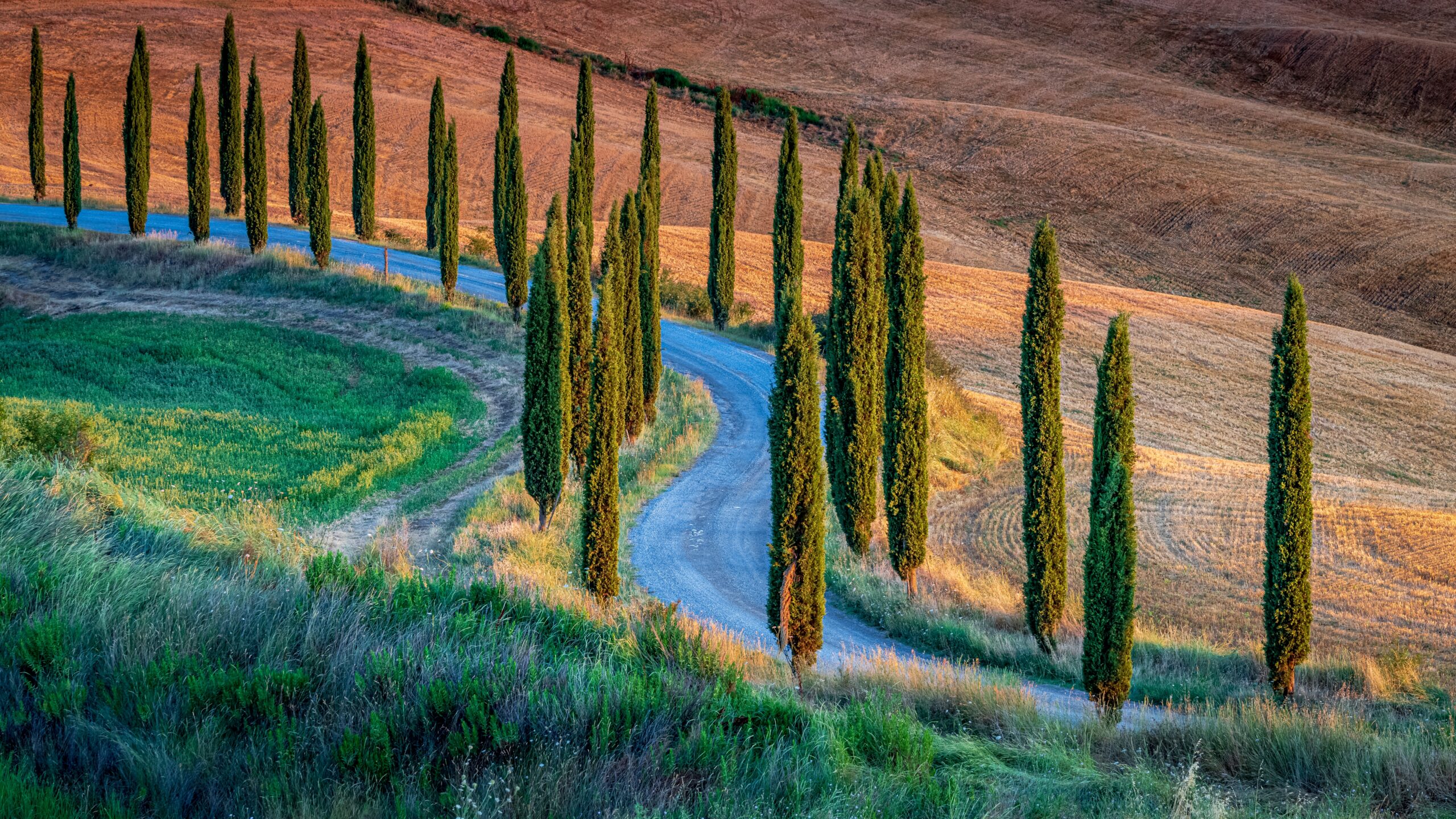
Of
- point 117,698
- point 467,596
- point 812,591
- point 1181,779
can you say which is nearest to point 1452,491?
point 812,591

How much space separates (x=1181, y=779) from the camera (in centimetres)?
943

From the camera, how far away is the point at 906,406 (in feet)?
69.2

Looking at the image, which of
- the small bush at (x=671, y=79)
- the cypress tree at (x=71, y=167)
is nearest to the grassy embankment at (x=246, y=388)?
the cypress tree at (x=71, y=167)

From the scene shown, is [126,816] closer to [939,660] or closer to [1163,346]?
[939,660]

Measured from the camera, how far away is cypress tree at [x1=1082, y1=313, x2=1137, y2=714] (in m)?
15.2

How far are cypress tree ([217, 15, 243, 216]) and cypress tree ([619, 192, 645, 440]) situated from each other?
23663 millimetres

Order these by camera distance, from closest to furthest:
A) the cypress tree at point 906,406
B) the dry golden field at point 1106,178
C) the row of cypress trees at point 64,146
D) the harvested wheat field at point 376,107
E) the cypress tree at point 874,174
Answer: the cypress tree at point 906,406
the dry golden field at point 1106,178
the cypress tree at point 874,174
the row of cypress trees at point 64,146
the harvested wheat field at point 376,107

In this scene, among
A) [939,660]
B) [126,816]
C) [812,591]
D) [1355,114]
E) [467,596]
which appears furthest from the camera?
[1355,114]

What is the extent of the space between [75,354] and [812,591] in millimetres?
28213

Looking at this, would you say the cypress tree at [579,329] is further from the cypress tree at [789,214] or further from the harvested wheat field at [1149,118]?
the harvested wheat field at [1149,118]

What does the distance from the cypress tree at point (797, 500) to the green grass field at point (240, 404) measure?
10129mm

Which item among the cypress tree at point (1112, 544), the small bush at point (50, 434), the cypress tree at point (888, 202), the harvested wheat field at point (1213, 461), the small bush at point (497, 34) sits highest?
the small bush at point (497, 34)

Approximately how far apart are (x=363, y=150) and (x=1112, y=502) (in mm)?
41589

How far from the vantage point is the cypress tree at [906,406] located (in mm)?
20359
